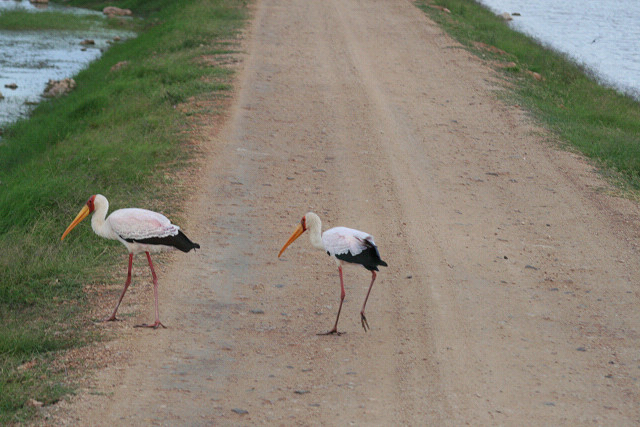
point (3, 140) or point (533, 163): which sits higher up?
point (533, 163)

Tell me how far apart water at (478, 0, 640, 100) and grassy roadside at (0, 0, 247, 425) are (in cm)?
950

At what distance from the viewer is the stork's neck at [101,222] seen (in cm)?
574

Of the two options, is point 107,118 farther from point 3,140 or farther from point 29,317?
point 29,317

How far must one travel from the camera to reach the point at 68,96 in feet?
52.5

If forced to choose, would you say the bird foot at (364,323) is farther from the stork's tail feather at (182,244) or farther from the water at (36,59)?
the water at (36,59)

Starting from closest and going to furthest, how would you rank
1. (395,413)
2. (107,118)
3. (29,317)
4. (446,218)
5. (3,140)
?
1. (395,413)
2. (29,317)
3. (446,218)
4. (107,118)
5. (3,140)

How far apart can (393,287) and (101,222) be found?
242cm

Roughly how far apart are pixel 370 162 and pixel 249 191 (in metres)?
1.94

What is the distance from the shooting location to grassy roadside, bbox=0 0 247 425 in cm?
530

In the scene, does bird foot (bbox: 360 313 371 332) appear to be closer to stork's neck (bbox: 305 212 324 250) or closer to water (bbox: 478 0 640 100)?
stork's neck (bbox: 305 212 324 250)

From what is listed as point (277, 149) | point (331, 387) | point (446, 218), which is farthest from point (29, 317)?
point (277, 149)

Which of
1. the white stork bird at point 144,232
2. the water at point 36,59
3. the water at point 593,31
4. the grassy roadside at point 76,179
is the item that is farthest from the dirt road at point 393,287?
the water at point 593,31

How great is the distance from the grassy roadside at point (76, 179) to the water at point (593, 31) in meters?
9.50

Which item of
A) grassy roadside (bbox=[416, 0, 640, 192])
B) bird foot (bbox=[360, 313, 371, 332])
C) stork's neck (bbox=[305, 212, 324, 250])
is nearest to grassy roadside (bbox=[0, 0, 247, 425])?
stork's neck (bbox=[305, 212, 324, 250])
